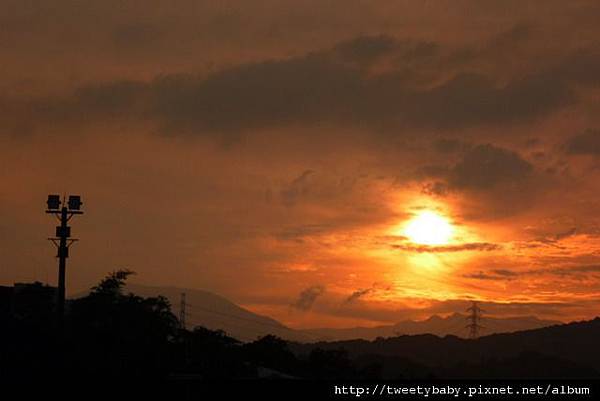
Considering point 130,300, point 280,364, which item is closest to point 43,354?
point 130,300

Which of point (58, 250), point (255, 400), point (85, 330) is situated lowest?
point (255, 400)

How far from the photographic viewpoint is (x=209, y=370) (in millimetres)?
77750

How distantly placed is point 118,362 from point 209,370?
13.0 metres

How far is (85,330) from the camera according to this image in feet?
272

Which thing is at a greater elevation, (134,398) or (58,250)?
(58,250)

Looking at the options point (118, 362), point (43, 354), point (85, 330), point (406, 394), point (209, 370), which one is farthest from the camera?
point (85, 330)

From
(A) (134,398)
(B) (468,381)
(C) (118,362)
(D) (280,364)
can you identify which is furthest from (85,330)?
(B) (468,381)

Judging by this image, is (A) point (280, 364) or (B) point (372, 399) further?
(A) point (280, 364)

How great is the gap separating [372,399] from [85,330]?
44.9 m

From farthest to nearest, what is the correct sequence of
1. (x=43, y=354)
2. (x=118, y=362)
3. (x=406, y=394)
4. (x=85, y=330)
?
(x=85, y=330)
(x=118, y=362)
(x=43, y=354)
(x=406, y=394)

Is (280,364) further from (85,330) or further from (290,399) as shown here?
(290,399)

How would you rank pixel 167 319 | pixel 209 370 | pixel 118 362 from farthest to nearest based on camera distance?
1. pixel 167 319
2. pixel 209 370
3. pixel 118 362

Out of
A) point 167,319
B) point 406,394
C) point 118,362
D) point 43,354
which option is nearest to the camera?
point 406,394

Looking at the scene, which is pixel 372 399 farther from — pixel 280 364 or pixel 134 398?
pixel 280 364
